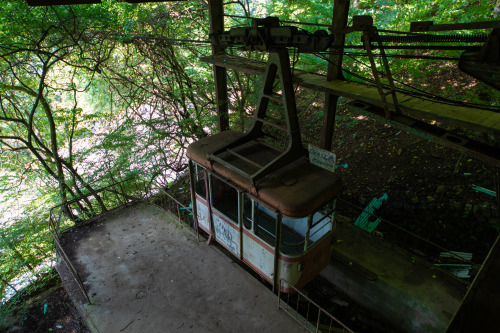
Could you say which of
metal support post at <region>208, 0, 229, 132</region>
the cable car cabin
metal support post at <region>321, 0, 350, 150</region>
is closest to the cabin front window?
the cable car cabin

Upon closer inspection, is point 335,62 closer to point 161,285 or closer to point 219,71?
point 219,71

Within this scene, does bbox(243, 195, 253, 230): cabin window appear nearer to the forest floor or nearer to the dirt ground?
the forest floor

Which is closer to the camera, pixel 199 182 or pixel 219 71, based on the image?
pixel 199 182

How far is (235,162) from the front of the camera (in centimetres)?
543

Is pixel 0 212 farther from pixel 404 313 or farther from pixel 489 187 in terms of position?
pixel 489 187

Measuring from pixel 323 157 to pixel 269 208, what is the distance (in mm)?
1201

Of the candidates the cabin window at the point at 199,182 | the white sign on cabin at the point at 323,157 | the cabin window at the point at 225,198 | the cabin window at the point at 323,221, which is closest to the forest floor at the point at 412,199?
the cabin window at the point at 323,221

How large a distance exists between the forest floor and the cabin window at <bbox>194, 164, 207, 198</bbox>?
3.38 m

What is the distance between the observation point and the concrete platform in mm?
5211

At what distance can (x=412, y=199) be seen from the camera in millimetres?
8031

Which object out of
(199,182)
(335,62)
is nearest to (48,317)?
(199,182)

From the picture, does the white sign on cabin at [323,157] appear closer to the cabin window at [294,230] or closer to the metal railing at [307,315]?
the cabin window at [294,230]

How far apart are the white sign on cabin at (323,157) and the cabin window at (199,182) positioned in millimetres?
2526

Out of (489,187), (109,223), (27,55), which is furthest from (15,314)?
(489,187)
